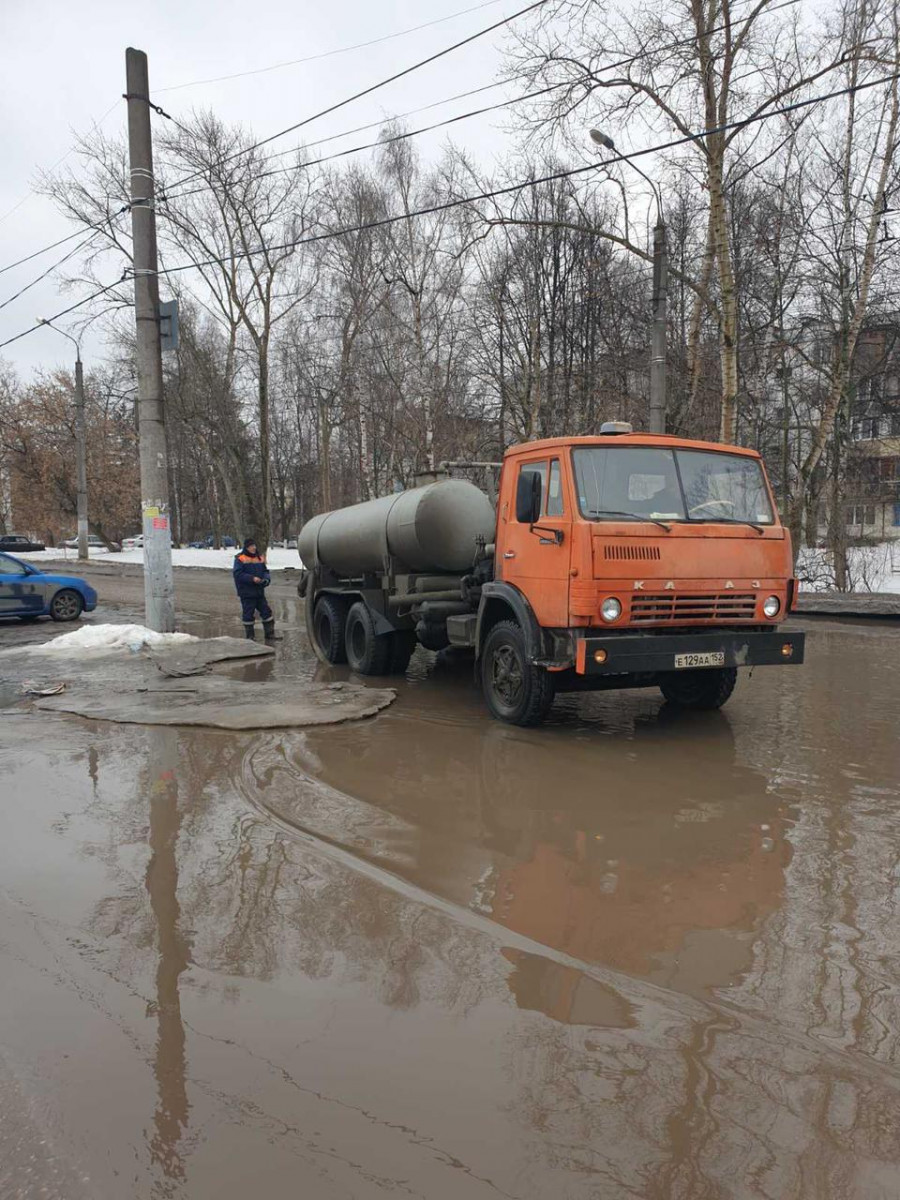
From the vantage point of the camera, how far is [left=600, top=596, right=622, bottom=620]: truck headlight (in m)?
6.47

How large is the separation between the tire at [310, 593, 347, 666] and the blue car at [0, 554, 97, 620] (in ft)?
23.0

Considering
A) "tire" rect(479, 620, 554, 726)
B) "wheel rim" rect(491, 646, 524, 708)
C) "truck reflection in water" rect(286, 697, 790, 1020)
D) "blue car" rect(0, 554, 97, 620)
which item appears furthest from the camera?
"blue car" rect(0, 554, 97, 620)

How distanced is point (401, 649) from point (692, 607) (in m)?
4.47

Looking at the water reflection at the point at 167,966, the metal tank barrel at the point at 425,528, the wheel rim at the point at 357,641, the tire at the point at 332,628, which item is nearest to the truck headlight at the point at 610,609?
the metal tank barrel at the point at 425,528

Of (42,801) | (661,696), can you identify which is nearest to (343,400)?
(661,696)

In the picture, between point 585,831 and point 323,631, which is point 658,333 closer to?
point 323,631

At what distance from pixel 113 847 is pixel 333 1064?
2.56 meters

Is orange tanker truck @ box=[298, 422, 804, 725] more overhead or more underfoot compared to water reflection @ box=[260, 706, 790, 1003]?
more overhead

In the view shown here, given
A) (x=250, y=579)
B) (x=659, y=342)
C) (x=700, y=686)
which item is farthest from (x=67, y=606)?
(x=700, y=686)

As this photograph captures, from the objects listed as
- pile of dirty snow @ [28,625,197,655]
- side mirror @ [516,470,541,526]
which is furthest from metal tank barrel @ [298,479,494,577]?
pile of dirty snow @ [28,625,197,655]

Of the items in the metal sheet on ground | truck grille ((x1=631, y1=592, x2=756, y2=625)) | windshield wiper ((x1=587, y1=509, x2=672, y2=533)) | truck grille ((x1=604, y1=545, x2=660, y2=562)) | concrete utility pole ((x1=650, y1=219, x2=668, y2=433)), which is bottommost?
the metal sheet on ground

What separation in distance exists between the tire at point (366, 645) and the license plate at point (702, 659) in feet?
14.7

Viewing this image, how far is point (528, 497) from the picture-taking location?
6996 mm

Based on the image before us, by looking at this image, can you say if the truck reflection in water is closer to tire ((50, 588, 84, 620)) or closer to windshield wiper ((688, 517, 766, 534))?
windshield wiper ((688, 517, 766, 534))
